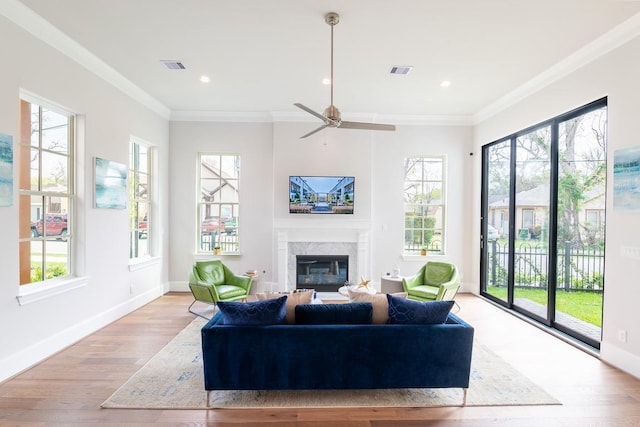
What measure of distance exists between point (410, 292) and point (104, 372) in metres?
3.89

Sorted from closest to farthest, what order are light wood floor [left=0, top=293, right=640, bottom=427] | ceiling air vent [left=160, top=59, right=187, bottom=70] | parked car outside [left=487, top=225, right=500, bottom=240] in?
light wood floor [left=0, top=293, right=640, bottom=427] → ceiling air vent [left=160, top=59, right=187, bottom=70] → parked car outside [left=487, top=225, right=500, bottom=240]

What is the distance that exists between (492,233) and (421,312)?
13.0 ft

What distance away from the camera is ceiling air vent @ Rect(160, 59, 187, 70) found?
4.22 metres

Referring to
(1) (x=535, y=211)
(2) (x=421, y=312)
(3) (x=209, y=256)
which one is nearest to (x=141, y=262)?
(3) (x=209, y=256)

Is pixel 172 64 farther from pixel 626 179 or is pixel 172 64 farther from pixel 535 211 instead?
pixel 535 211

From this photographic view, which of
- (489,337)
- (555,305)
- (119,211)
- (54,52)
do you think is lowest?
(489,337)

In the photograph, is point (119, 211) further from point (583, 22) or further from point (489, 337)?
point (583, 22)

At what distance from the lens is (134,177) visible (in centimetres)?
552

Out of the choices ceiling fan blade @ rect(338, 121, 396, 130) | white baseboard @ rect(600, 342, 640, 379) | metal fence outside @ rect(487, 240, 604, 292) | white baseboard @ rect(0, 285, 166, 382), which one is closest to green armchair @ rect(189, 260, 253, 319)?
white baseboard @ rect(0, 285, 166, 382)

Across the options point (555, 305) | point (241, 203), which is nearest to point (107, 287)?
point (241, 203)

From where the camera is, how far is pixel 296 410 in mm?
2658

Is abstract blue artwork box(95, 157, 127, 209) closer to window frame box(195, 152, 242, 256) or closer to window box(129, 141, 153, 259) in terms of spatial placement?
window box(129, 141, 153, 259)

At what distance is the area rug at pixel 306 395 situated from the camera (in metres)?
2.73

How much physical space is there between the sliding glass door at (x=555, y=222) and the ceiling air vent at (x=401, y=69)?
6.65 feet
